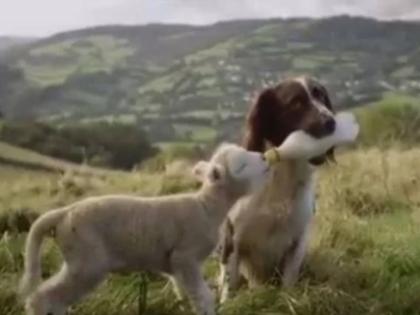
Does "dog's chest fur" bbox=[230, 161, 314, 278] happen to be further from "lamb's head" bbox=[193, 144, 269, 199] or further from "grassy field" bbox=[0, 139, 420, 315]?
"lamb's head" bbox=[193, 144, 269, 199]

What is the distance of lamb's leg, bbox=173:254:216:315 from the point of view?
11.2 feet

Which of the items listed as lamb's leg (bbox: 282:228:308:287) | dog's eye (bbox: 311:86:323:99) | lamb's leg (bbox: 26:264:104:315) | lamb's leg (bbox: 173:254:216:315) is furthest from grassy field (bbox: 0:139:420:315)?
dog's eye (bbox: 311:86:323:99)

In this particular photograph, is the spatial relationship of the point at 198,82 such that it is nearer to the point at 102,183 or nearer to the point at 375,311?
the point at 102,183

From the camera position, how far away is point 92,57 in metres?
7.43

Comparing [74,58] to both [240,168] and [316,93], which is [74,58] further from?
[240,168]

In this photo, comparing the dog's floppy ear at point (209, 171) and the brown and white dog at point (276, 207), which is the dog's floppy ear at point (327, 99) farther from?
the dog's floppy ear at point (209, 171)

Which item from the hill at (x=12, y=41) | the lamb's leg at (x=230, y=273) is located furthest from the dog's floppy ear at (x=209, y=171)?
the hill at (x=12, y=41)

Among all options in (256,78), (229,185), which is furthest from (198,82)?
(229,185)

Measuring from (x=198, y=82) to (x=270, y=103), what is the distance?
316cm

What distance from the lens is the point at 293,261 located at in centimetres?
410

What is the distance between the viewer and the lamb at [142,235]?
11.1 feet

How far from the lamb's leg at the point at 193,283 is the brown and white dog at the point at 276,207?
0.56 metres

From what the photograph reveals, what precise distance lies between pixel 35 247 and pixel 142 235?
0.32m

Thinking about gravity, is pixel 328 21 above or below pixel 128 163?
above
